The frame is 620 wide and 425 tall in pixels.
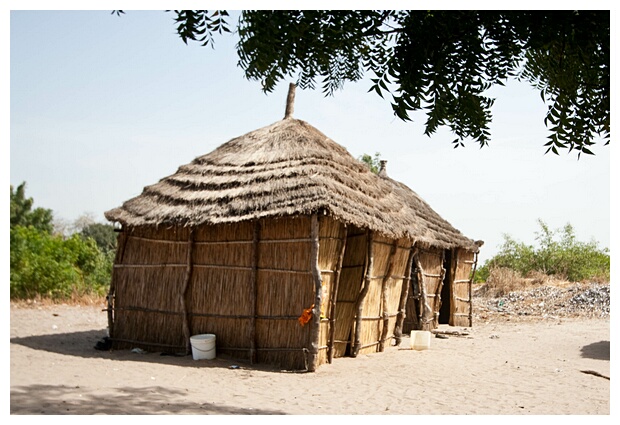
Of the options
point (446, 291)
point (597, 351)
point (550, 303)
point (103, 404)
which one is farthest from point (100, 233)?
point (103, 404)

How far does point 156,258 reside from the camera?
8.40 meters

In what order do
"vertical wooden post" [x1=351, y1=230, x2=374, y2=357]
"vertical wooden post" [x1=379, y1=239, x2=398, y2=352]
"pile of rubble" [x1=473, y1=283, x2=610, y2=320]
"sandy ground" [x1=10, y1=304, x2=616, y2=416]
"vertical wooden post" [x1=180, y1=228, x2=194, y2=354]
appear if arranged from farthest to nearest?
"pile of rubble" [x1=473, y1=283, x2=610, y2=320], "vertical wooden post" [x1=379, y1=239, x2=398, y2=352], "vertical wooden post" [x1=351, y1=230, x2=374, y2=357], "vertical wooden post" [x1=180, y1=228, x2=194, y2=354], "sandy ground" [x1=10, y1=304, x2=616, y2=416]

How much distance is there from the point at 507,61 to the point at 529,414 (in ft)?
9.81

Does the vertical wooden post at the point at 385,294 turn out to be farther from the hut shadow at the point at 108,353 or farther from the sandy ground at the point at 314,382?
the hut shadow at the point at 108,353

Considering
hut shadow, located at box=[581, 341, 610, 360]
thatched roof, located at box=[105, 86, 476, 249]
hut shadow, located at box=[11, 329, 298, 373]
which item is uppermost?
thatched roof, located at box=[105, 86, 476, 249]

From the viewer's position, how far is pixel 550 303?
16875 millimetres

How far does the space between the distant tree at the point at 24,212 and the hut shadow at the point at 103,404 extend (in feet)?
54.2

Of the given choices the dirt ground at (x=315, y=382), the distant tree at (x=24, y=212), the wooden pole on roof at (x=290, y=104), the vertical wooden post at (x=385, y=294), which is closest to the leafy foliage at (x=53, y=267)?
the dirt ground at (x=315, y=382)

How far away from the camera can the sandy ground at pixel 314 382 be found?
538 centimetres

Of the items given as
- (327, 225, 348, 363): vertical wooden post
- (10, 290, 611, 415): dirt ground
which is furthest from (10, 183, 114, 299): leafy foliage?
(327, 225, 348, 363): vertical wooden post

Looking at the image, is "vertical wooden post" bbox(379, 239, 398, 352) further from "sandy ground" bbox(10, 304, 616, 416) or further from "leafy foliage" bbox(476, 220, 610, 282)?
"leafy foliage" bbox(476, 220, 610, 282)

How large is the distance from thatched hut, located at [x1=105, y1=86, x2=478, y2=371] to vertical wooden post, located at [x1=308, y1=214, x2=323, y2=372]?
1cm

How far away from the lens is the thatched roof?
24.7 feet
